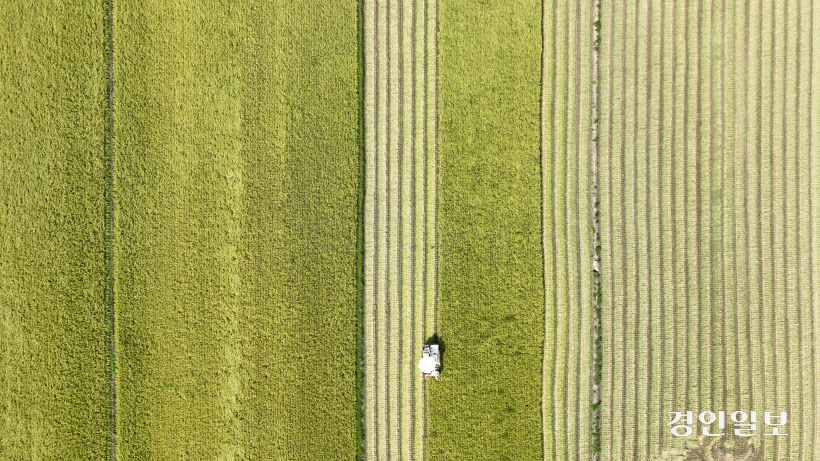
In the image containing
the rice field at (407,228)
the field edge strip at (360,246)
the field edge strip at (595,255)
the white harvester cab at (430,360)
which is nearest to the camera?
the white harvester cab at (430,360)

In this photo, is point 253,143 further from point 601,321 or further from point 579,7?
point 601,321

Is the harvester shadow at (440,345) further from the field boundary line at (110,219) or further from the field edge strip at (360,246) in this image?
the field boundary line at (110,219)

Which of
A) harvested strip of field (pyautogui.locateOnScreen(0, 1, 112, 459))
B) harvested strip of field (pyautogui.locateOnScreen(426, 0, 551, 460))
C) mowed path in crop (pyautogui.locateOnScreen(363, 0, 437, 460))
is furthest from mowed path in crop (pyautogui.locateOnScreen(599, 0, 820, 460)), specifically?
harvested strip of field (pyautogui.locateOnScreen(0, 1, 112, 459))

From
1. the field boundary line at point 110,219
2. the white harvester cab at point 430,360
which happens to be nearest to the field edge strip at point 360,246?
the white harvester cab at point 430,360

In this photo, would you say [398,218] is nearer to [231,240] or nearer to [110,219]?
[231,240]

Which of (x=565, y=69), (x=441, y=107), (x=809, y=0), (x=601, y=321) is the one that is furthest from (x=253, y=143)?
(x=809, y=0)
